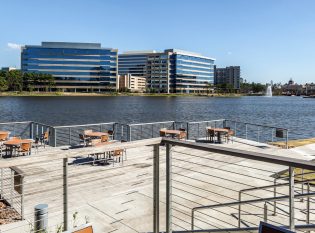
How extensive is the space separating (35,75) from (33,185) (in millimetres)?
144755

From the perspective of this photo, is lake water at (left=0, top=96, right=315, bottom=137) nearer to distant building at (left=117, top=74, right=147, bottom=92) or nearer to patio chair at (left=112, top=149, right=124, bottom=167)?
patio chair at (left=112, top=149, right=124, bottom=167)

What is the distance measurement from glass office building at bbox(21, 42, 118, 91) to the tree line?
332 inches

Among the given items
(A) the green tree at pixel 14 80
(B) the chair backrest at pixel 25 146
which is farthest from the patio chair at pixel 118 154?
(A) the green tree at pixel 14 80

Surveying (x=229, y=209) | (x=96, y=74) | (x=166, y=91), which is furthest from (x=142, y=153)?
(x=166, y=91)

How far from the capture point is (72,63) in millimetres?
160000

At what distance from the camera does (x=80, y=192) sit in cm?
921

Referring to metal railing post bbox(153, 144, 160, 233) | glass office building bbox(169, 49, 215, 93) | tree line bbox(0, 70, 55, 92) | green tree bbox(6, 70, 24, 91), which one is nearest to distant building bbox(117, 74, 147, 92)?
glass office building bbox(169, 49, 215, 93)

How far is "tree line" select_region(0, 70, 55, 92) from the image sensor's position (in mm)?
141250

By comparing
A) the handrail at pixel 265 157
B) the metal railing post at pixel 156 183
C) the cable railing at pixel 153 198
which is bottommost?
the cable railing at pixel 153 198

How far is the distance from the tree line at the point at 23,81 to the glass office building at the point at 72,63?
844 centimetres

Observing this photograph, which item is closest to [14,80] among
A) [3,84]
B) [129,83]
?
[3,84]

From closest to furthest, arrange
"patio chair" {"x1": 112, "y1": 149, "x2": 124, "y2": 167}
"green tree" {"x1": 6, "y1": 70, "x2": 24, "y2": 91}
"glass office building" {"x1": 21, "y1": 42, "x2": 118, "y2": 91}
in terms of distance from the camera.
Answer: "patio chair" {"x1": 112, "y1": 149, "x2": 124, "y2": 167} < "green tree" {"x1": 6, "y1": 70, "x2": 24, "y2": 91} < "glass office building" {"x1": 21, "y1": 42, "x2": 118, "y2": 91}

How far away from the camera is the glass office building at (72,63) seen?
511 feet

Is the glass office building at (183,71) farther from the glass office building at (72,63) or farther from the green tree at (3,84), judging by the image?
the green tree at (3,84)
